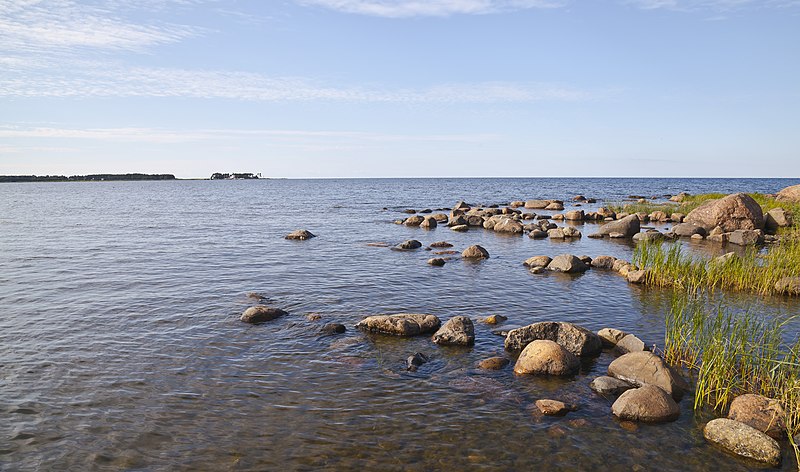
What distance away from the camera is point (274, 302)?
1844 centimetres

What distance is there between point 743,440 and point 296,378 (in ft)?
29.6

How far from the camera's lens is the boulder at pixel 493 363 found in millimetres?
12242

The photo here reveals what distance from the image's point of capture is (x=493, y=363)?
12.3 m

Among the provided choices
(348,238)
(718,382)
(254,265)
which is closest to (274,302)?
(254,265)

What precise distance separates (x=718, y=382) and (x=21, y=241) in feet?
136

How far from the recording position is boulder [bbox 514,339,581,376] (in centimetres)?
1182

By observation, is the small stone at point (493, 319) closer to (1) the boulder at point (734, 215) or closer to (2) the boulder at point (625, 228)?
(2) the boulder at point (625, 228)

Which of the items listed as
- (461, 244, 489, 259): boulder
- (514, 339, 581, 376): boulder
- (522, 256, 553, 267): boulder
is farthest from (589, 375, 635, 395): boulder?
(461, 244, 489, 259): boulder

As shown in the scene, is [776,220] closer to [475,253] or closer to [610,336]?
[475,253]

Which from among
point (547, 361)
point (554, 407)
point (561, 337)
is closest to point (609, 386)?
point (547, 361)

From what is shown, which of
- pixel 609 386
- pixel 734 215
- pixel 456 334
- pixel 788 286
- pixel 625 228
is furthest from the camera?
pixel 625 228

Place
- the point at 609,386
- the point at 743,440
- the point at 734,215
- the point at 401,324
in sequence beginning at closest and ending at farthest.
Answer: the point at 743,440
the point at 609,386
the point at 401,324
the point at 734,215

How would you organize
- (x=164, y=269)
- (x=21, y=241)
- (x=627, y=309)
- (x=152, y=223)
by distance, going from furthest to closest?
→ (x=152, y=223)
(x=21, y=241)
(x=164, y=269)
(x=627, y=309)

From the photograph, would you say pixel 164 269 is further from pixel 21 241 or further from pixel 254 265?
pixel 21 241
